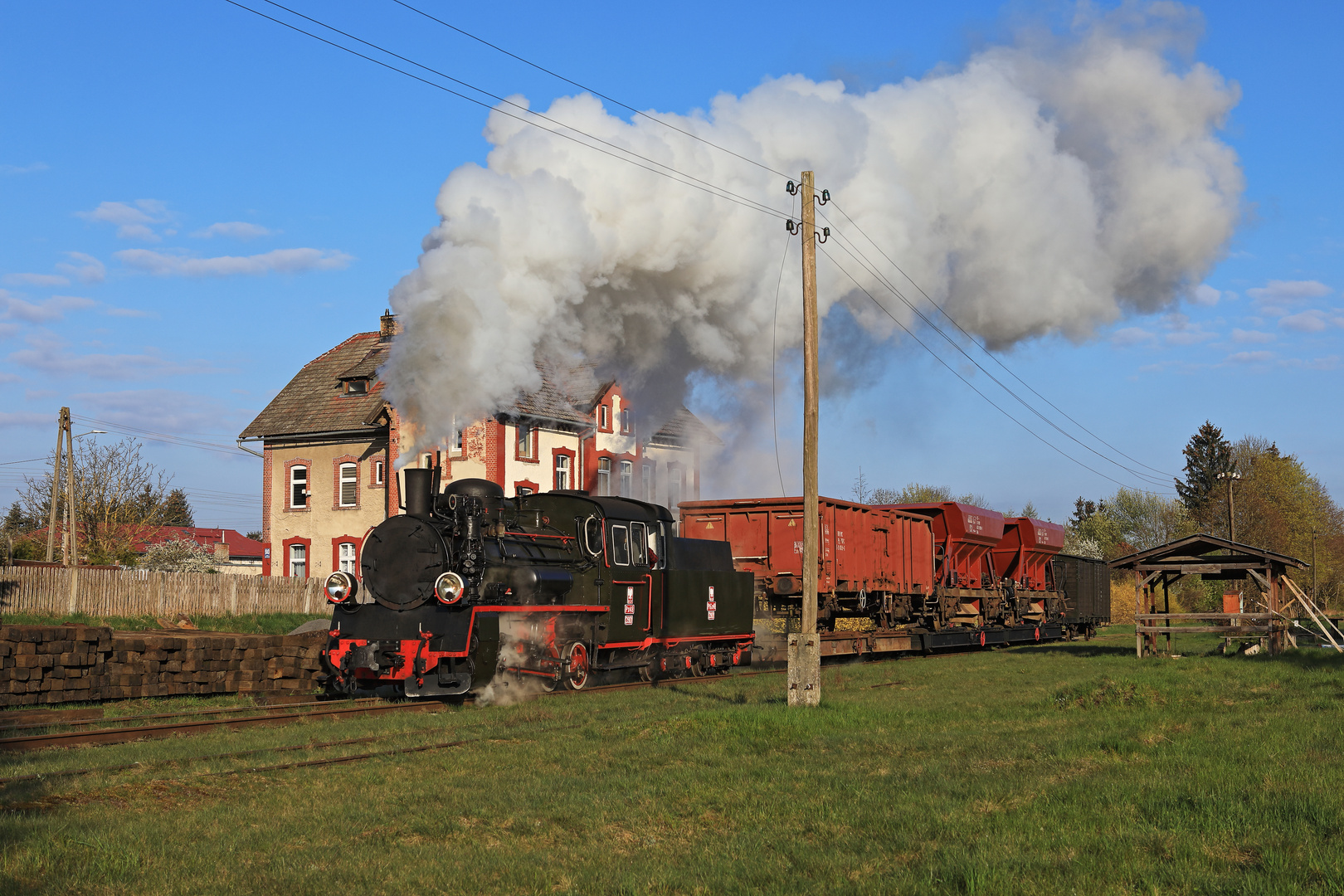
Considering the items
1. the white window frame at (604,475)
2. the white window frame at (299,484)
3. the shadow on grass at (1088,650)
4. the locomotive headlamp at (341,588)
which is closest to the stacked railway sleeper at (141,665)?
the locomotive headlamp at (341,588)

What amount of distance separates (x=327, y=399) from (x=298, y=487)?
3.53 meters

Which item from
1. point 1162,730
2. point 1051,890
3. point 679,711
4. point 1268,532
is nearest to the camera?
point 1051,890

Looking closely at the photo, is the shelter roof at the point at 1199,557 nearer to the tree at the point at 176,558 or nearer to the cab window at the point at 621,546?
the cab window at the point at 621,546

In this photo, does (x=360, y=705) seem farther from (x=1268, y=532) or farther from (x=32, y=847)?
(x=1268, y=532)

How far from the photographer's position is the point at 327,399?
42.6 meters

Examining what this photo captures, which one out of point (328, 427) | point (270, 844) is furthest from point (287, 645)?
point (328, 427)

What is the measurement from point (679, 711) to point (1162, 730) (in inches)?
230

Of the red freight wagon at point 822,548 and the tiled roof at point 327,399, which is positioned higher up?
the tiled roof at point 327,399

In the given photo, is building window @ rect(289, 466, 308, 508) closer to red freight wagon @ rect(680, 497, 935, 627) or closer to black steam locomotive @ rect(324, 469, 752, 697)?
red freight wagon @ rect(680, 497, 935, 627)

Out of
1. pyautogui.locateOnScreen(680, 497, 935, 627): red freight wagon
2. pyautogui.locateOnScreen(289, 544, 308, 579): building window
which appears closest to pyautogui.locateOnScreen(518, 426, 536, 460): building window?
pyautogui.locateOnScreen(289, 544, 308, 579): building window

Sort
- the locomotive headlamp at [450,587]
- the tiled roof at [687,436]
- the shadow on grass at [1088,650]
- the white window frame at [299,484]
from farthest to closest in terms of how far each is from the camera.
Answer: the white window frame at [299,484] < the tiled roof at [687,436] < the shadow on grass at [1088,650] < the locomotive headlamp at [450,587]

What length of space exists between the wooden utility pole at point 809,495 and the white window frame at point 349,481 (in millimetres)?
27831

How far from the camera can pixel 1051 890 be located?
20.2ft

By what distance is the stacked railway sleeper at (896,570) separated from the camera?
2275cm
